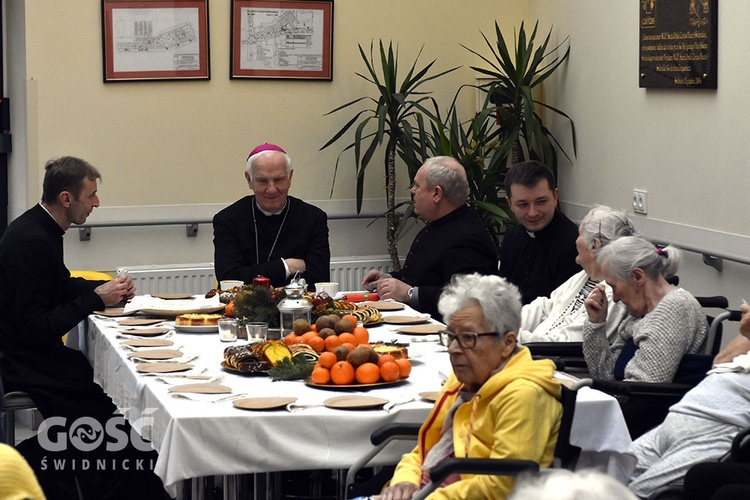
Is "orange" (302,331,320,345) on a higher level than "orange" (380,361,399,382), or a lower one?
higher

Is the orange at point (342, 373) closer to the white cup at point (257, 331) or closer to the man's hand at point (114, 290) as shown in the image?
the white cup at point (257, 331)

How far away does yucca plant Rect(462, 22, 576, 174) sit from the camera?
22.7 ft

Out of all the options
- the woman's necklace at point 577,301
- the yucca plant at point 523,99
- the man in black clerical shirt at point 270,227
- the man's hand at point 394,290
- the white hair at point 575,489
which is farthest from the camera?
the yucca plant at point 523,99

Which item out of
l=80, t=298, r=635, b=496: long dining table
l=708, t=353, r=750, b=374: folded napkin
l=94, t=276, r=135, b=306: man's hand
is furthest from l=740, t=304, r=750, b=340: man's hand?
l=94, t=276, r=135, b=306: man's hand

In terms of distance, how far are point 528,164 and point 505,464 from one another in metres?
2.63

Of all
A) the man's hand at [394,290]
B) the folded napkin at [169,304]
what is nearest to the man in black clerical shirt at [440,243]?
the man's hand at [394,290]

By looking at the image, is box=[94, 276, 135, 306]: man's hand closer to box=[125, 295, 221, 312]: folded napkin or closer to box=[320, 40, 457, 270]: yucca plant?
box=[125, 295, 221, 312]: folded napkin

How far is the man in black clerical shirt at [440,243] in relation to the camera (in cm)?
527

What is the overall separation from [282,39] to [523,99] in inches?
60.4

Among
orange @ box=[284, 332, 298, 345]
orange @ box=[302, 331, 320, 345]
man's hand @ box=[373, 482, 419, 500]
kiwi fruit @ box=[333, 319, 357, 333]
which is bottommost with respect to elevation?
man's hand @ box=[373, 482, 419, 500]

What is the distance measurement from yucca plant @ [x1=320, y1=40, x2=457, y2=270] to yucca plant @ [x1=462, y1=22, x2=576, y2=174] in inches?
16.1

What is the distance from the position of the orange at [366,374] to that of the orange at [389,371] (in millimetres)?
22

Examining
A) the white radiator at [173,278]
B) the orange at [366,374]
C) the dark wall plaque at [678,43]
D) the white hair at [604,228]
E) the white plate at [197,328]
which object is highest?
the dark wall plaque at [678,43]

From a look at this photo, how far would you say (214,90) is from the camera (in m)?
7.09
